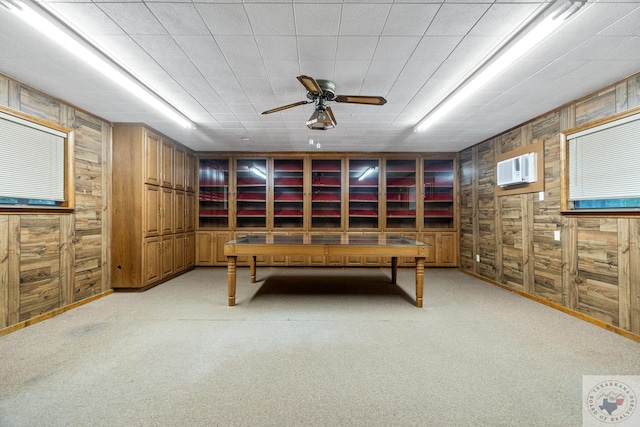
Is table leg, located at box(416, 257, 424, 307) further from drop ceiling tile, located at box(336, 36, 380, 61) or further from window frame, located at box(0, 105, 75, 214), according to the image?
window frame, located at box(0, 105, 75, 214)

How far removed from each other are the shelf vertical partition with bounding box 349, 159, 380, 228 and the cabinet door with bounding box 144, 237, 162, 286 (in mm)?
3877

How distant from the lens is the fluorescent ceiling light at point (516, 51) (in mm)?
1745

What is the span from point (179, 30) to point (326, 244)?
2602 mm

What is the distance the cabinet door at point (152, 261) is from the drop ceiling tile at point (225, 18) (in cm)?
348

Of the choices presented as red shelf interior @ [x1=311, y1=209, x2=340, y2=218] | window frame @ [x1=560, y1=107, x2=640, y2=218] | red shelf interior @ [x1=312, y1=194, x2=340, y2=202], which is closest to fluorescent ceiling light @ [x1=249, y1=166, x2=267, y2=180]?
red shelf interior @ [x1=312, y1=194, x2=340, y2=202]

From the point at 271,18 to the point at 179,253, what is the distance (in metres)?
4.65

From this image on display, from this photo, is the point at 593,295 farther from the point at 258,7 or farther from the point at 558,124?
the point at 258,7

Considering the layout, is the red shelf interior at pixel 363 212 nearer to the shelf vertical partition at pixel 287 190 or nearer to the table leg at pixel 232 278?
the shelf vertical partition at pixel 287 190

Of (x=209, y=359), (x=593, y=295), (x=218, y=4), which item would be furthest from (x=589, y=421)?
(x=218, y=4)

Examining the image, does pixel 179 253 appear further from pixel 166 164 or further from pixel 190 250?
pixel 166 164

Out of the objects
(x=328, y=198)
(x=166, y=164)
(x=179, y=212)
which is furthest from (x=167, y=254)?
(x=328, y=198)

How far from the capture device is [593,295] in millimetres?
2973

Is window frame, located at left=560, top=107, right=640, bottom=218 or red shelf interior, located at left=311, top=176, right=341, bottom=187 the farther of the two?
red shelf interior, located at left=311, top=176, right=341, bottom=187

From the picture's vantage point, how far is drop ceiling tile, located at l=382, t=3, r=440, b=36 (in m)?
1.83
